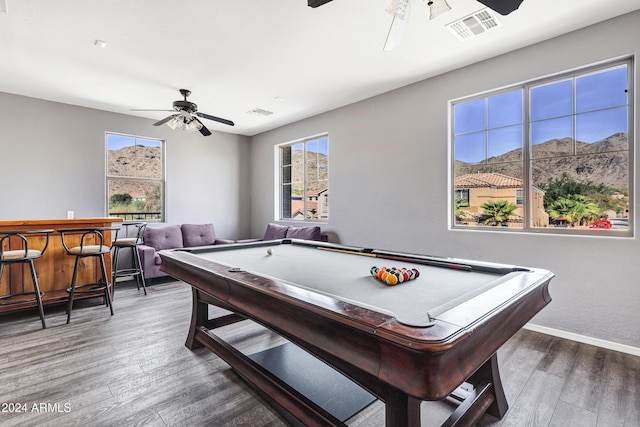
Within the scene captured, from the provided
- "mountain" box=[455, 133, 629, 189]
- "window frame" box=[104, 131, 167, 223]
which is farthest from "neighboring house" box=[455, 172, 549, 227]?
"window frame" box=[104, 131, 167, 223]

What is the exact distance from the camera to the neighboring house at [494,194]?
10.3 ft

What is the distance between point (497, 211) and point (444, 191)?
0.59 metres

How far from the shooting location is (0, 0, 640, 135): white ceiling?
2.47 m

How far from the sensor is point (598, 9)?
8.15 ft

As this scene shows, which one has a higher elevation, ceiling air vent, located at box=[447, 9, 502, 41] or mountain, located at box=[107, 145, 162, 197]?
ceiling air vent, located at box=[447, 9, 502, 41]

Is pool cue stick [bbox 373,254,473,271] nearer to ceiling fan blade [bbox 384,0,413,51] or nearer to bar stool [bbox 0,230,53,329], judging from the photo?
ceiling fan blade [bbox 384,0,413,51]

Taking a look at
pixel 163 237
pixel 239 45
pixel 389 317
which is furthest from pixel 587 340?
pixel 163 237

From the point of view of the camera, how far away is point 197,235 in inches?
224

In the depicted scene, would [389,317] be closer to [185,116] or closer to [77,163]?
[185,116]

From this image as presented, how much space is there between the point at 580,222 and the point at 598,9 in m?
1.77

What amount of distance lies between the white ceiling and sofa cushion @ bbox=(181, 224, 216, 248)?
225 cm

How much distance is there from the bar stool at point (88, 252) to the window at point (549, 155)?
158 inches

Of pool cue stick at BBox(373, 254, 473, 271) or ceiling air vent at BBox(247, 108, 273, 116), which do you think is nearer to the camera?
pool cue stick at BBox(373, 254, 473, 271)

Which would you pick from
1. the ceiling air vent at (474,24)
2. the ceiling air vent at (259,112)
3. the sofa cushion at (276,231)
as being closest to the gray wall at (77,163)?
the sofa cushion at (276,231)
